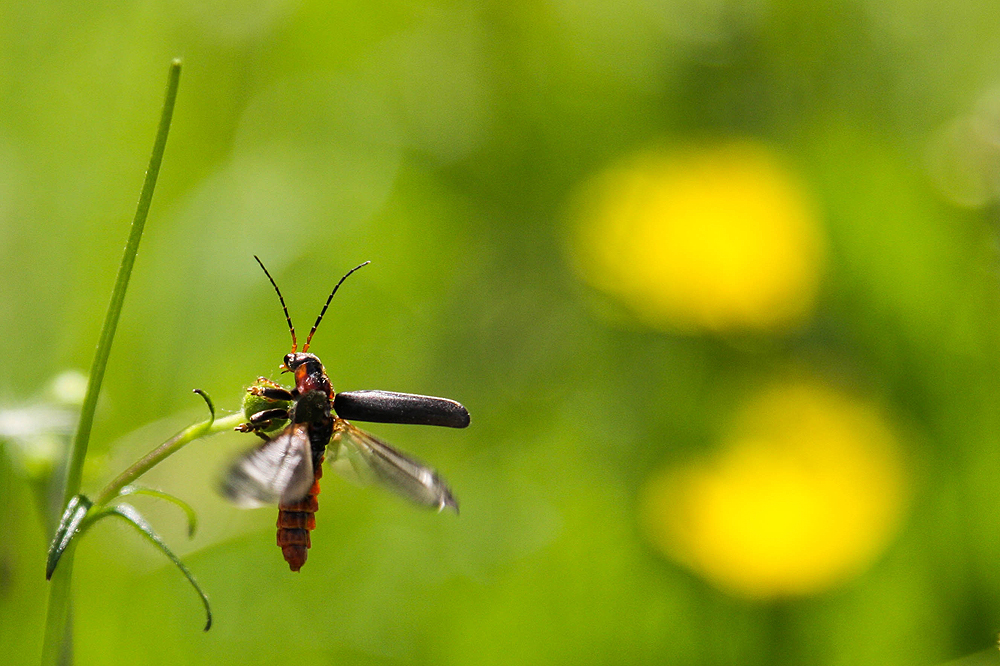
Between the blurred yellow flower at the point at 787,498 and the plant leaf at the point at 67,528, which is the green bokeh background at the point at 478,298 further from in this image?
the plant leaf at the point at 67,528

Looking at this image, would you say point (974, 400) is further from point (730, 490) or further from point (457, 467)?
point (457, 467)

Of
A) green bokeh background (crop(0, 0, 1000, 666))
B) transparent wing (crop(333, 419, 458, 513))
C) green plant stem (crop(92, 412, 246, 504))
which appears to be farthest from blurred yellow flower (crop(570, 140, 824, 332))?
green plant stem (crop(92, 412, 246, 504))

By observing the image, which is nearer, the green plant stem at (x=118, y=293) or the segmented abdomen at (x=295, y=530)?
the green plant stem at (x=118, y=293)

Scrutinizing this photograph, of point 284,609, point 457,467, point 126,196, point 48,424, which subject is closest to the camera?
point 48,424

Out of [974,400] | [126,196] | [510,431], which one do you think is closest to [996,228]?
[974,400]

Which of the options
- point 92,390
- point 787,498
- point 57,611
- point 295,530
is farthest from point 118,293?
point 787,498

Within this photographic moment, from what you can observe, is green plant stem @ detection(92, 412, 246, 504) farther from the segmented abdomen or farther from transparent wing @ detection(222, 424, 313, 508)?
the segmented abdomen

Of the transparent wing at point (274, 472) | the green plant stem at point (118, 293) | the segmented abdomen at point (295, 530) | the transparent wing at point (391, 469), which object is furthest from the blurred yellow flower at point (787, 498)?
the green plant stem at point (118, 293)
